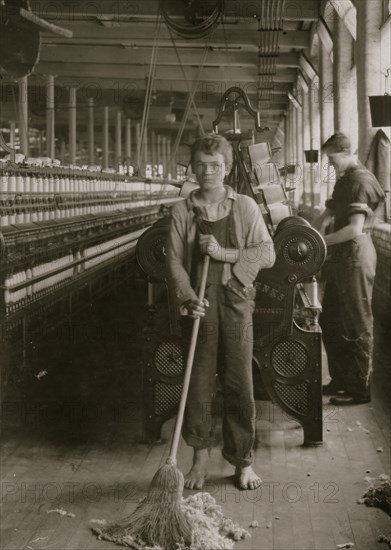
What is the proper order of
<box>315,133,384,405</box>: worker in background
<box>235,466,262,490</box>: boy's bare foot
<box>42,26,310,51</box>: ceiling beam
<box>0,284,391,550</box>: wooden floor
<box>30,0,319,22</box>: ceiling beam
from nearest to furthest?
<box>0,284,391,550</box>: wooden floor
<box>235,466,262,490</box>: boy's bare foot
<box>315,133,384,405</box>: worker in background
<box>30,0,319,22</box>: ceiling beam
<box>42,26,310,51</box>: ceiling beam

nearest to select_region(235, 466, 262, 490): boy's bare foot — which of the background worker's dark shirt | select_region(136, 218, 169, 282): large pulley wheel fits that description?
select_region(136, 218, 169, 282): large pulley wheel

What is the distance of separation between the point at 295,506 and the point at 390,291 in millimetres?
4532

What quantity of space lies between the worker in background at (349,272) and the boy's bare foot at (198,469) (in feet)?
4.96

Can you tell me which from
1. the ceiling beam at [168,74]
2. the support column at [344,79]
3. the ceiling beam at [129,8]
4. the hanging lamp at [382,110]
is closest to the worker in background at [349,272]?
the hanging lamp at [382,110]

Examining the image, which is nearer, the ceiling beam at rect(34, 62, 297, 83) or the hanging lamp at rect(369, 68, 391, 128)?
the hanging lamp at rect(369, 68, 391, 128)

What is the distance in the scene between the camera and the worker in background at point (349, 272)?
4.46 m

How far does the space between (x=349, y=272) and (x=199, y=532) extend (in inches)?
87.1

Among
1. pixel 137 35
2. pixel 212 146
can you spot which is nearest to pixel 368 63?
pixel 137 35

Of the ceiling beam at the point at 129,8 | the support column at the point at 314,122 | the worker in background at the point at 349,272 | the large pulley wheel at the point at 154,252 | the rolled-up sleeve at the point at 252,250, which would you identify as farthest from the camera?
the support column at the point at 314,122

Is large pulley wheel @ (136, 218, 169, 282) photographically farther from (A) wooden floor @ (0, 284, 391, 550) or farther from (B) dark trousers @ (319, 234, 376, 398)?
(B) dark trousers @ (319, 234, 376, 398)

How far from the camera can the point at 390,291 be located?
24.1ft

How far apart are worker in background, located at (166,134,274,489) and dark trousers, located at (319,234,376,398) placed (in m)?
1.43

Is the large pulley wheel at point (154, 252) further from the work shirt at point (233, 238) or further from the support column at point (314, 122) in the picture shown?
the support column at point (314, 122)

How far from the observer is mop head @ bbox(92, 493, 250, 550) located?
272 centimetres
